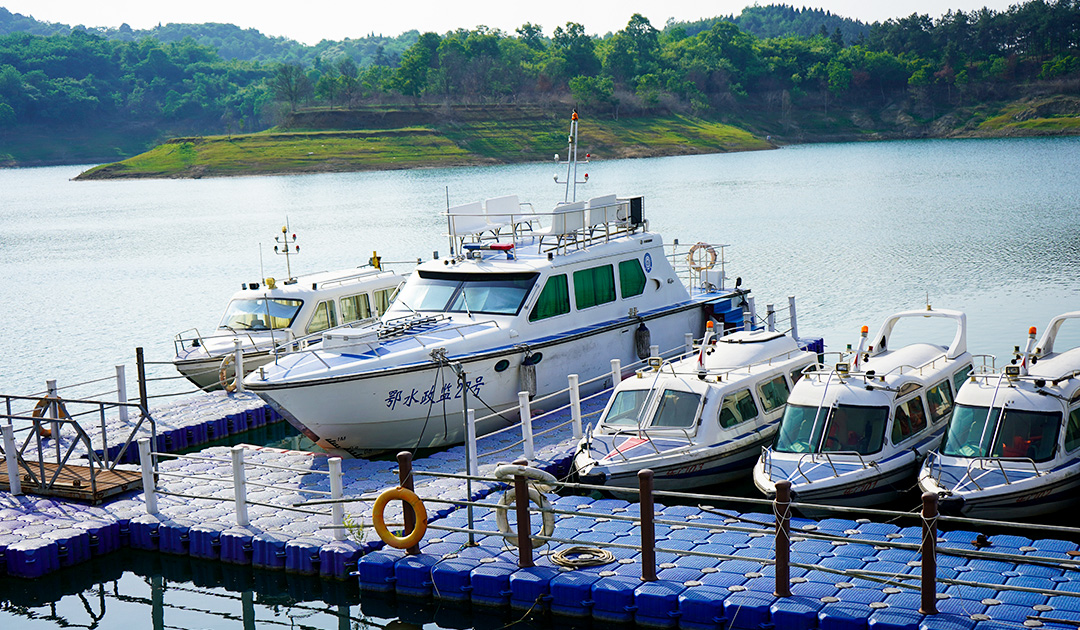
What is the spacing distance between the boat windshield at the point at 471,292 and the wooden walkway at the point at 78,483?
19.1ft

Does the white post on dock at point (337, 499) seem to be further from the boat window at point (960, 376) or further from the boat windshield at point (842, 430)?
the boat window at point (960, 376)

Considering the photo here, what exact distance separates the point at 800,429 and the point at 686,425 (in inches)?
67.1

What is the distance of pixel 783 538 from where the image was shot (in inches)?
402

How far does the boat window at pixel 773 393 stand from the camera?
16.1 meters

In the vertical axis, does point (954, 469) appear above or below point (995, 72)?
below

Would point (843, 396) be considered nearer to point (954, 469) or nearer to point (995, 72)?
point (954, 469)

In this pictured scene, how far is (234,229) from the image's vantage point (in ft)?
211

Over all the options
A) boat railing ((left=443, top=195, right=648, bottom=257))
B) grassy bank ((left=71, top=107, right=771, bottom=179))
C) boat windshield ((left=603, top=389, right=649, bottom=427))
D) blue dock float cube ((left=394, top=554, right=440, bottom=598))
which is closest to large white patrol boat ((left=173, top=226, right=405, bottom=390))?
boat railing ((left=443, top=195, right=648, bottom=257))

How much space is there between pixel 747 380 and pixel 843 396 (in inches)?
74.4

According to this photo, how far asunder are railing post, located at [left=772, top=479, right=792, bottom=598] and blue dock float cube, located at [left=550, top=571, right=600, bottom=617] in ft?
6.55

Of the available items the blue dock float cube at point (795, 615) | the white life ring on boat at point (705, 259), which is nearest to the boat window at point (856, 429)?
the blue dock float cube at point (795, 615)

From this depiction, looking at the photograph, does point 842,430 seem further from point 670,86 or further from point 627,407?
point 670,86

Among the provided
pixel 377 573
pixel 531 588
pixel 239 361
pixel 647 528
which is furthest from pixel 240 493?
pixel 239 361

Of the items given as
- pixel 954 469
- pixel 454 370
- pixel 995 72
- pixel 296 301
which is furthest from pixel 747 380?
pixel 995 72
